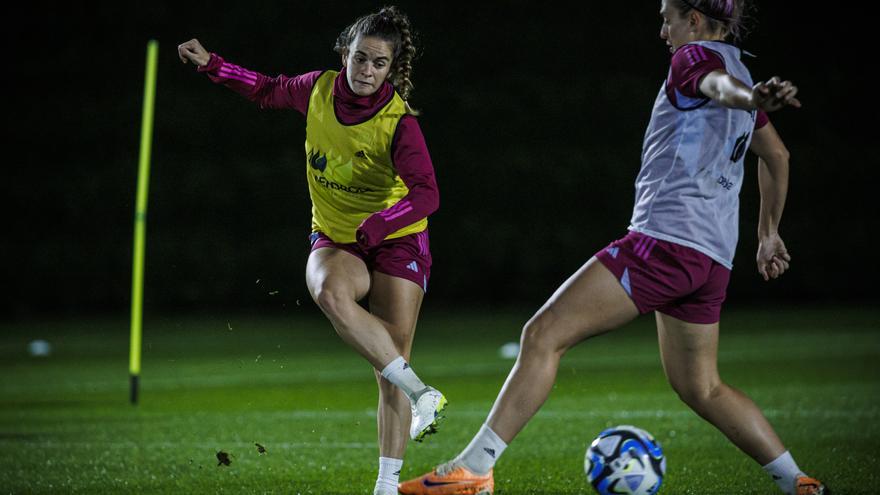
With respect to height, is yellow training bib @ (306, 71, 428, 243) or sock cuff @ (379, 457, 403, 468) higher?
yellow training bib @ (306, 71, 428, 243)

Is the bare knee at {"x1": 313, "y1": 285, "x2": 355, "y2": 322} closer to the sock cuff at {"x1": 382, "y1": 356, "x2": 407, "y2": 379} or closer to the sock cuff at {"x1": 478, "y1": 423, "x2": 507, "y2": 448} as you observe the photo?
the sock cuff at {"x1": 382, "y1": 356, "x2": 407, "y2": 379}

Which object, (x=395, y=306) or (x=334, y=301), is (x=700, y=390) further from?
(x=334, y=301)

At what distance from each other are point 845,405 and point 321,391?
427 cm

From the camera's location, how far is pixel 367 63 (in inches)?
181

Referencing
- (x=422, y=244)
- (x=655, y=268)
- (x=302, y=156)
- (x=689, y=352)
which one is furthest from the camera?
(x=302, y=156)

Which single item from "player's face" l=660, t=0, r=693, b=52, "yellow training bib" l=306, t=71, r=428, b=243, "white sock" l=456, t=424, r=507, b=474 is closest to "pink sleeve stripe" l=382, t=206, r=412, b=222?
"yellow training bib" l=306, t=71, r=428, b=243

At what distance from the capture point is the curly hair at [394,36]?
463cm

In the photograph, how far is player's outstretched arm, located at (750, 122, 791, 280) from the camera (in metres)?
4.35

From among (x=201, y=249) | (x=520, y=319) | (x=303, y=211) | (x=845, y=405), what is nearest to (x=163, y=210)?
(x=201, y=249)

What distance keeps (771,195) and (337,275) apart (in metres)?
1.79

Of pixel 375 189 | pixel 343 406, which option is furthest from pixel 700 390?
pixel 343 406

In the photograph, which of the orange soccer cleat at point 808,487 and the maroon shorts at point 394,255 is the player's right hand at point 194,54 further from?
the orange soccer cleat at point 808,487

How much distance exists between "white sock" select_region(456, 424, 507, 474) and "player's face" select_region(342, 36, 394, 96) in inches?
59.8

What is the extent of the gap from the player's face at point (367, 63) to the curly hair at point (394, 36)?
0.11 ft
